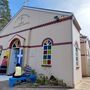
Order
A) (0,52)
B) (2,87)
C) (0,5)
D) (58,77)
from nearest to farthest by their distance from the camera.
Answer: (2,87) → (58,77) → (0,52) → (0,5)

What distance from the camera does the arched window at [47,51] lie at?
1285 centimetres

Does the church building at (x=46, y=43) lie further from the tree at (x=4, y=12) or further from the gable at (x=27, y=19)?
the tree at (x=4, y=12)

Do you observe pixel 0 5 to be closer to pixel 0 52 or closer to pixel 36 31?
pixel 0 52

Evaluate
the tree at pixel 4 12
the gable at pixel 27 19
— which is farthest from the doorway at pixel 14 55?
the tree at pixel 4 12

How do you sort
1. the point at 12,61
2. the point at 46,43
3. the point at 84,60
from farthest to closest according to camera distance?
1. the point at 84,60
2. the point at 12,61
3. the point at 46,43

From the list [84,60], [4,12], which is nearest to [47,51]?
[84,60]

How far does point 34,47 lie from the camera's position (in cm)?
1412

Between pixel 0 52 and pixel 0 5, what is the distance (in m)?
20.1

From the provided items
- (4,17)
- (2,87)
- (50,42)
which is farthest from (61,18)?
(4,17)

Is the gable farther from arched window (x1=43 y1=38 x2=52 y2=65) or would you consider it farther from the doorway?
arched window (x1=43 y1=38 x2=52 y2=65)

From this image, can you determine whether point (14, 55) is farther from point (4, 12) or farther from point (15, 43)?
point (4, 12)

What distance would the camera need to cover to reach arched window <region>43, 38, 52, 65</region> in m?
12.9

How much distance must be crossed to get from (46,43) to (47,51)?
784 mm

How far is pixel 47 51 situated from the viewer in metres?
13.1
